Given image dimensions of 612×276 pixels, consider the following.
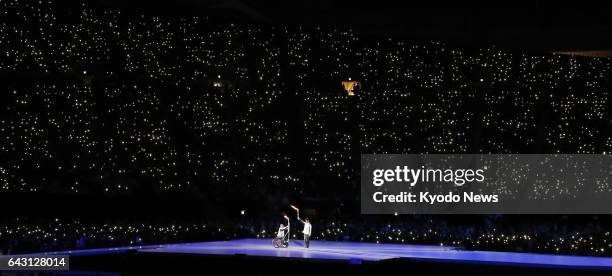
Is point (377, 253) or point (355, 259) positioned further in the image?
point (377, 253)

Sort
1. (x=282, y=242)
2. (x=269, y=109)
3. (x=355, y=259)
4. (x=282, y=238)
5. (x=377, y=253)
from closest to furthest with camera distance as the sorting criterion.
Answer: (x=355, y=259)
(x=377, y=253)
(x=282, y=238)
(x=282, y=242)
(x=269, y=109)

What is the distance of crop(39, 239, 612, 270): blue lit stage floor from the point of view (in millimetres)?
8922

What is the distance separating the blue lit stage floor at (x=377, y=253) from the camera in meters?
8.92

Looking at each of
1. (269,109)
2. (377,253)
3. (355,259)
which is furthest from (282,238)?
(269,109)

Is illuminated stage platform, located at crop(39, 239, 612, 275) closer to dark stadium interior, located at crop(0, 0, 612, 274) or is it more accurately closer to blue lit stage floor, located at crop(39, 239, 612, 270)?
blue lit stage floor, located at crop(39, 239, 612, 270)

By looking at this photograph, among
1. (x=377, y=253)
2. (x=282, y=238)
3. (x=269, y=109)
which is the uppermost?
(x=269, y=109)

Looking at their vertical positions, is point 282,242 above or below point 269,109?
below

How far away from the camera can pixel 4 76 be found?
1155 cm

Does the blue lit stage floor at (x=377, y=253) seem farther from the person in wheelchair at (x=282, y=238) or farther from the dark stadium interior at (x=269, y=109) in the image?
the dark stadium interior at (x=269, y=109)

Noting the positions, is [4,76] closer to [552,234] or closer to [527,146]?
[552,234]

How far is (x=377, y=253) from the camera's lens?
1024 cm

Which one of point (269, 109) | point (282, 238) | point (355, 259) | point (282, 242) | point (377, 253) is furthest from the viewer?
point (269, 109)

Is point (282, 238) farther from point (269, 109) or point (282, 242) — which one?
point (269, 109)

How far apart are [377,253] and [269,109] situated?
444 cm
